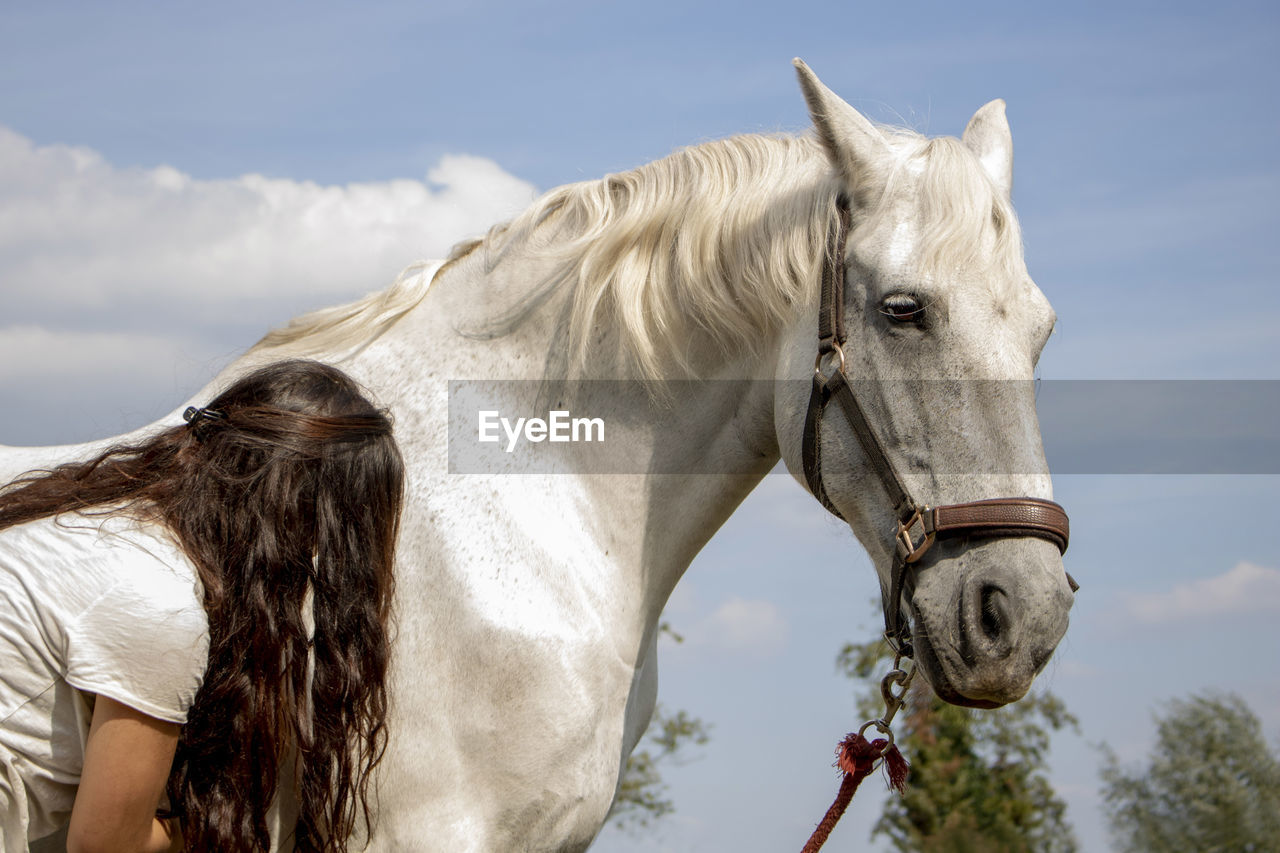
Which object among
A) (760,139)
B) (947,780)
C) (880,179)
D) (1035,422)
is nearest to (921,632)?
(1035,422)

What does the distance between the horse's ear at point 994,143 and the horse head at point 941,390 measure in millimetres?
279

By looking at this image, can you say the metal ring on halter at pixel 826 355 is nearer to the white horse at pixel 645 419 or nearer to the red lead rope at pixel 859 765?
the white horse at pixel 645 419

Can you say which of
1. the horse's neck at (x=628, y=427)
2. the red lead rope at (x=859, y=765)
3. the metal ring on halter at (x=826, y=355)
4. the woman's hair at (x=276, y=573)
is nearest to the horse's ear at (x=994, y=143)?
the metal ring on halter at (x=826, y=355)

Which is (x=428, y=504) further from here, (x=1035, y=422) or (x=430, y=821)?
(x=1035, y=422)

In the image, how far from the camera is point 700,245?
2.96 meters

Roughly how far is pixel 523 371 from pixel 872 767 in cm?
155

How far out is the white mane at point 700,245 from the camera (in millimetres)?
2850

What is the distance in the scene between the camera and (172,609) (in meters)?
2.08

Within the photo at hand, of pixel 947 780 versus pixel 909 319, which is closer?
pixel 909 319

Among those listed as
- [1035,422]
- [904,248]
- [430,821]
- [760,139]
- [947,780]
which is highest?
[760,139]

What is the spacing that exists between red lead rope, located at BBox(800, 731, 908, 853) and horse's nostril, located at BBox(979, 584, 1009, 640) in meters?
0.67

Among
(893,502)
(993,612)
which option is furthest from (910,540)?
(993,612)

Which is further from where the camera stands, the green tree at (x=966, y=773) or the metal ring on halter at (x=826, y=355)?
the green tree at (x=966, y=773)

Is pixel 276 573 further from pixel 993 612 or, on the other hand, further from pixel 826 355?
pixel 993 612
